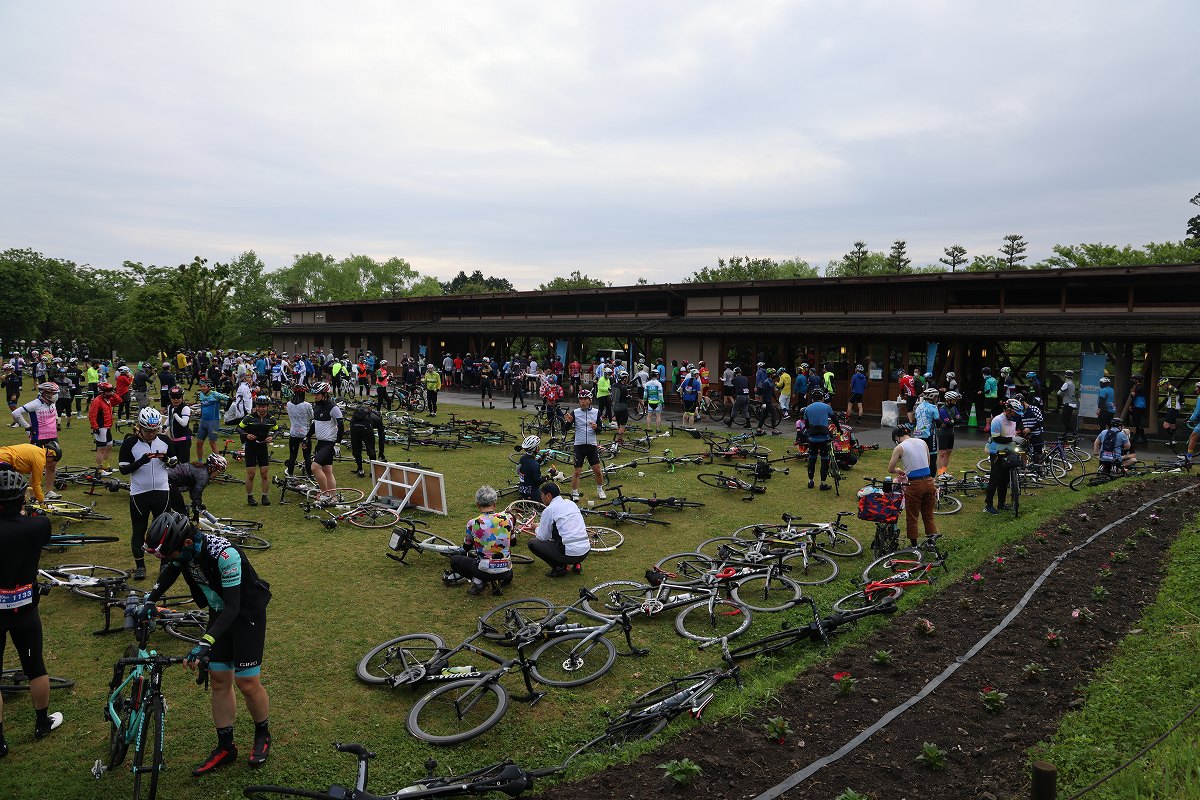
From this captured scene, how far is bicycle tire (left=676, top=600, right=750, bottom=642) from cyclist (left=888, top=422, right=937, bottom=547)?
135 inches

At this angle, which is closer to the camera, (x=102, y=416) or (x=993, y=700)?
(x=993, y=700)

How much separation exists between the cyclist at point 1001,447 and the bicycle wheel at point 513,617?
31.5 ft

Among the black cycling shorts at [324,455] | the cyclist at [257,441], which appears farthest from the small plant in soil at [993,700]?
the cyclist at [257,441]

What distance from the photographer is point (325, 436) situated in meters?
12.8

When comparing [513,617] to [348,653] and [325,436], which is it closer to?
[348,653]

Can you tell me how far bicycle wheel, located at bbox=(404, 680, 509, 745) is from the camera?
552cm

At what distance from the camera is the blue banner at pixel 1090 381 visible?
22.6 m

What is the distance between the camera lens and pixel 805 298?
30016 millimetres

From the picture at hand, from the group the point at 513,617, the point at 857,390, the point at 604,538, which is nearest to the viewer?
the point at 513,617

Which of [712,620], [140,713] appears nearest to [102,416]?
[140,713]

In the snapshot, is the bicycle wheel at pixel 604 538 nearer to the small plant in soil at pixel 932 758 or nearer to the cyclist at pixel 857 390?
the small plant in soil at pixel 932 758

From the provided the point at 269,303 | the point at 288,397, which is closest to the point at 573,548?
the point at 288,397

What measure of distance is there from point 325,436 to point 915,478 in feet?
34.3

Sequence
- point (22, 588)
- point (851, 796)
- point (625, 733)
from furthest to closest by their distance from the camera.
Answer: point (625, 733) < point (22, 588) < point (851, 796)
